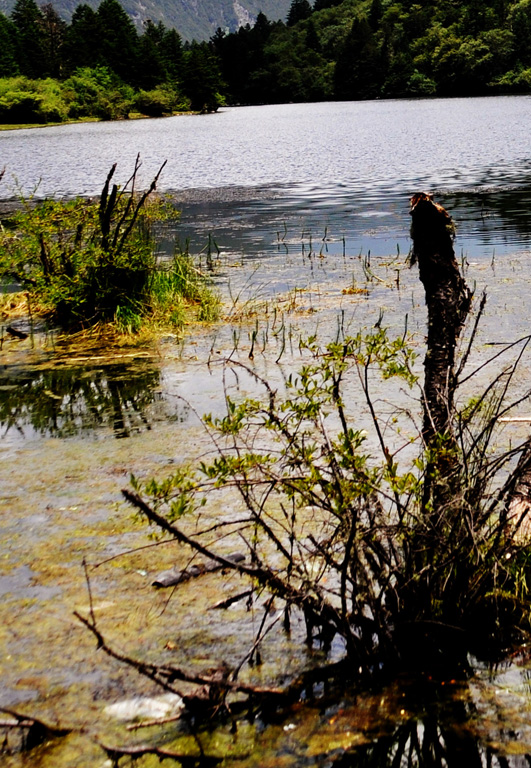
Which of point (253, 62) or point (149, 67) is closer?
point (149, 67)

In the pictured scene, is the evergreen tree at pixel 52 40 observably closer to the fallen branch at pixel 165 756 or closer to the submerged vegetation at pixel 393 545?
the submerged vegetation at pixel 393 545

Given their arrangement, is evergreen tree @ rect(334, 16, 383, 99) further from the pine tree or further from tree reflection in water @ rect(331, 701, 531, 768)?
tree reflection in water @ rect(331, 701, 531, 768)

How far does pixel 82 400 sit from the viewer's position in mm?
7809

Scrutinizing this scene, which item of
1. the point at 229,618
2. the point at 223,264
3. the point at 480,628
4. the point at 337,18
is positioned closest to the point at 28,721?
the point at 229,618

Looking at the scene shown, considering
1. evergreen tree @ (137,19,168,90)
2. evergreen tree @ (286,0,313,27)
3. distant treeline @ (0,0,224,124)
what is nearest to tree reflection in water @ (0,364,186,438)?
distant treeline @ (0,0,224,124)

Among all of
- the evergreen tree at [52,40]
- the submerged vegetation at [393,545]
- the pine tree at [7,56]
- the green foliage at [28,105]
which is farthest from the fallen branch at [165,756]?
the evergreen tree at [52,40]

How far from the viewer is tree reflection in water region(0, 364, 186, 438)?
7.14m

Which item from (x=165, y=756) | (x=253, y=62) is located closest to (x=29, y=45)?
(x=253, y=62)

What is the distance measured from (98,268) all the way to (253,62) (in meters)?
131

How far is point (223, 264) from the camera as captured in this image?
14336 millimetres

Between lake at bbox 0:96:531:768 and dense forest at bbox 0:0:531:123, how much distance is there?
2676 inches

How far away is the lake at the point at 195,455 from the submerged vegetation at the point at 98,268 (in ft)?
2.14

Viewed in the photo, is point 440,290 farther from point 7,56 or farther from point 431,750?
point 7,56

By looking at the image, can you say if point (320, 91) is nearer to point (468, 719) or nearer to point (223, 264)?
point (223, 264)
